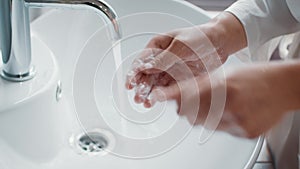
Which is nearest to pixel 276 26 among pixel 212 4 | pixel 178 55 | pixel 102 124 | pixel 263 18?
pixel 263 18

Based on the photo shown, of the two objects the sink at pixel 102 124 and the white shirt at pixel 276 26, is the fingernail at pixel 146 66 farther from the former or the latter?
the white shirt at pixel 276 26

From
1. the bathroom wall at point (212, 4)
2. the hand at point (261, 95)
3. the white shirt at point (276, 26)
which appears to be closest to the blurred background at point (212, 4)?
the bathroom wall at point (212, 4)

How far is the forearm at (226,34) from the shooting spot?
632 millimetres

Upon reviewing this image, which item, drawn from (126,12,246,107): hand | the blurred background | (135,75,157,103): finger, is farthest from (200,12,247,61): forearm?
the blurred background

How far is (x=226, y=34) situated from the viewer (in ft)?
2.10

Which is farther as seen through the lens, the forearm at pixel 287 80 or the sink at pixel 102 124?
the sink at pixel 102 124

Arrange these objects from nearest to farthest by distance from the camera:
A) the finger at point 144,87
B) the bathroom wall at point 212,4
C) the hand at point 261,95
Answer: the hand at point 261,95 < the finger at point 144,87 < the bathroom wall at point 212,4

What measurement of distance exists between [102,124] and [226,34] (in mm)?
200

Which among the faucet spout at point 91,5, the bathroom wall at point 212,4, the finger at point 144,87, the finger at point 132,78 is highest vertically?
the bathroom wall at point 212,4

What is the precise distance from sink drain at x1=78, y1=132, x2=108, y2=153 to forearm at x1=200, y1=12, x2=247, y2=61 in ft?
0.64

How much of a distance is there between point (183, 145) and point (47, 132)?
7.1 inches

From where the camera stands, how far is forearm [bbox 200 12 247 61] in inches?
24.9

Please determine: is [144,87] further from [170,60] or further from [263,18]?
[263,18]

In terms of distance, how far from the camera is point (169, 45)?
0.60 m
